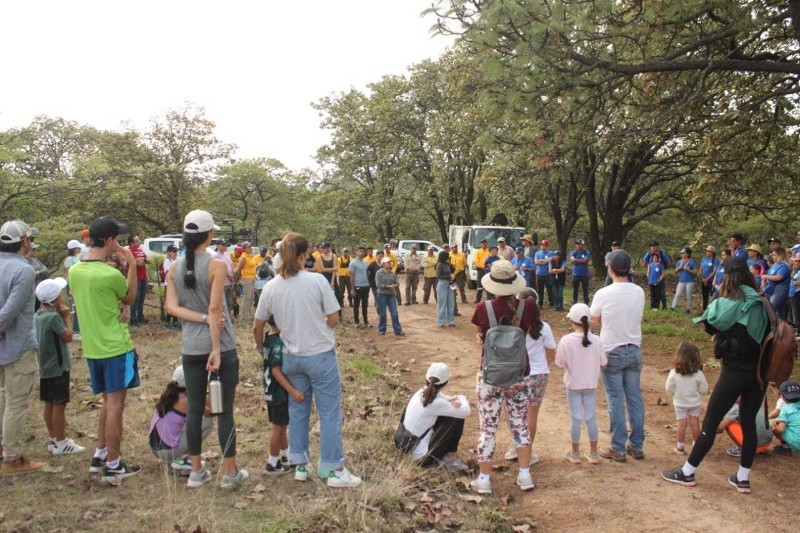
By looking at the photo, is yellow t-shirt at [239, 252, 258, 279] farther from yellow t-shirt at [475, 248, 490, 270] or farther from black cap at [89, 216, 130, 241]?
black cap at [89, 216, 130, 241]

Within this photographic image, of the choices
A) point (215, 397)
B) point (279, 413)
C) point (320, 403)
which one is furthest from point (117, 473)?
point (320, 403)

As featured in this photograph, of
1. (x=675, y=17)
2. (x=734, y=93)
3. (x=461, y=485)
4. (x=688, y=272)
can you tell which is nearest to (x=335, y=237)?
(x=688, y=272)

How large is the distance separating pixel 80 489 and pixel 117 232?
1.97 m

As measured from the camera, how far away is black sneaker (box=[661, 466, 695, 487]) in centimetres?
492

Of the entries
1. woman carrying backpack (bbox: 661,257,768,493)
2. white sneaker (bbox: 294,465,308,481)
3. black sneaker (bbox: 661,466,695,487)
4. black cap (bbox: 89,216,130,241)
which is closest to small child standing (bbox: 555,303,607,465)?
black sneaker (bbox: 661,466,695,487)

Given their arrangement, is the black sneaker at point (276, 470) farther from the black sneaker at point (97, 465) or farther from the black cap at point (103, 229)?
the black cap at point (103, 229)

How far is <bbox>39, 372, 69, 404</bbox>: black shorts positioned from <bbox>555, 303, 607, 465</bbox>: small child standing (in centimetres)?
432

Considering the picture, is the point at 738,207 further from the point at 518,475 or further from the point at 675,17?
the point at 518,475

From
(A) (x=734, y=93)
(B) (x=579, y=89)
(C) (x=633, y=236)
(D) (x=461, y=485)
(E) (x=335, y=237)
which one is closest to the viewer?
(D) (x=461, y=485)

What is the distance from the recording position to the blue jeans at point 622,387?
537 cm

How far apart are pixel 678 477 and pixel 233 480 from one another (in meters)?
3.63

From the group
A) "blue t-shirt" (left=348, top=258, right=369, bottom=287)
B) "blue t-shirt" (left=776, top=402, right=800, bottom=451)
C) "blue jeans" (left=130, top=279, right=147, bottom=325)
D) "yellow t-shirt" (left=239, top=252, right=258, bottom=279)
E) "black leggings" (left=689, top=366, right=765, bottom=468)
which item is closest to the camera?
"black leggings" (left=689, top=366, right=765, bottom=468)

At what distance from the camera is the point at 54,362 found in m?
5.11

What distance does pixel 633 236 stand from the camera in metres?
30.7
